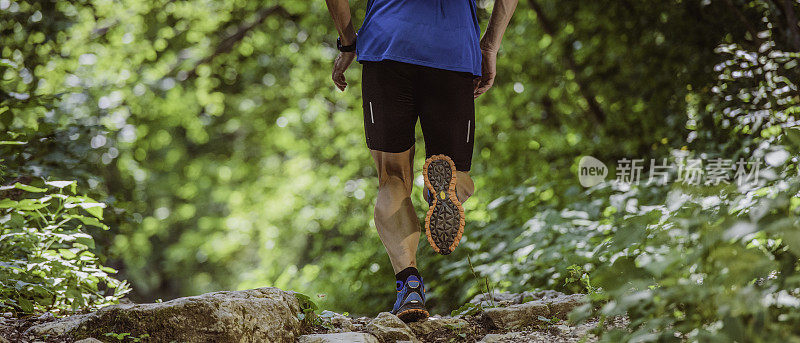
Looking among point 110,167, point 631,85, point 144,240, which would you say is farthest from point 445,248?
point 144,240

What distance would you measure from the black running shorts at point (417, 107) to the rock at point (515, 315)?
551mm

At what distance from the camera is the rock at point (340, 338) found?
2.10m

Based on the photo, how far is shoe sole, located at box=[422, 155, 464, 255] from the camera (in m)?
2.31

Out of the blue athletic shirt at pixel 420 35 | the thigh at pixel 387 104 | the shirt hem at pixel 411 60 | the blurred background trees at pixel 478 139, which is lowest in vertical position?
the blurred background trees at pixel 478 139

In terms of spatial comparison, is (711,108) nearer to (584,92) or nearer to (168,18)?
(584,92)

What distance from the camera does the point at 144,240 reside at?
12.7 m

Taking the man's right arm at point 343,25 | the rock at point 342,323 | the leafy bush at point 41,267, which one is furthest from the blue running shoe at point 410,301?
the leafy bush at point 41,267

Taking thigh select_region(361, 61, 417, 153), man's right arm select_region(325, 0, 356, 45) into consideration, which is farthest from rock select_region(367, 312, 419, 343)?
man's right arm select_region(325, 0, 356, 45)

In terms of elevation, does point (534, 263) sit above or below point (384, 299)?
above

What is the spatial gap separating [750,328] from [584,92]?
18.4 feet

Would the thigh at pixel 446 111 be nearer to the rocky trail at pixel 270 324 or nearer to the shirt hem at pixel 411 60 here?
the shirt hem at pixel 411 60

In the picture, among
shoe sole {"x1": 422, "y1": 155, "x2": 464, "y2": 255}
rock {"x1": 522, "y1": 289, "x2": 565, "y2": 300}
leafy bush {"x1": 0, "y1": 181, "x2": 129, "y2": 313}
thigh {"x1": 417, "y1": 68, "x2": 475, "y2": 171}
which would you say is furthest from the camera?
rock {"x1": 522, "y1": 289, "x2": 565, "y2": 300}

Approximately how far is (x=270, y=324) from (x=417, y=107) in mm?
961

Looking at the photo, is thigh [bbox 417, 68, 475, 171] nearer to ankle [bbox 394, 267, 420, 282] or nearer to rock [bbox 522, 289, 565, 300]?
ankle [bbox 394, 267, 420, 282]
